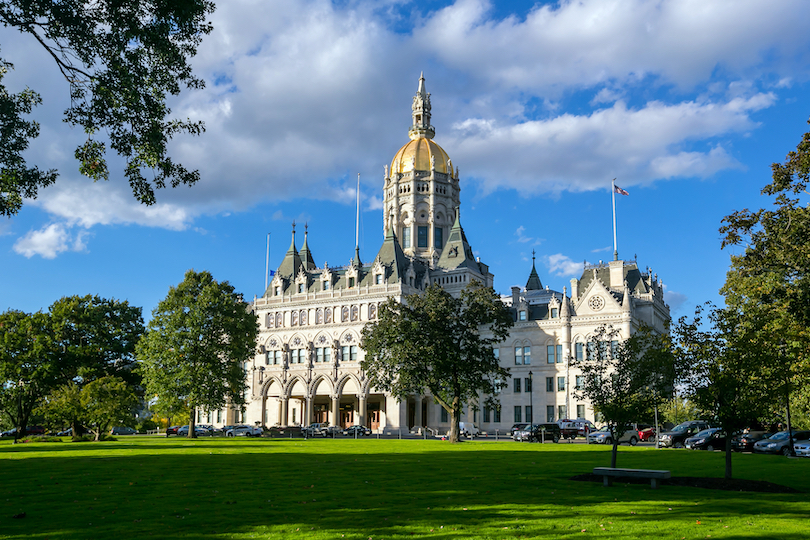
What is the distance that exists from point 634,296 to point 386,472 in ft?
227

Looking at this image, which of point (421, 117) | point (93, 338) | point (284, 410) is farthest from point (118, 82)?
point (421, 117)

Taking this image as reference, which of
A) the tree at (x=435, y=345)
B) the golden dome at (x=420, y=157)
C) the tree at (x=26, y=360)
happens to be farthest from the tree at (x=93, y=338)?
the golden dome at (x=420, y=157)

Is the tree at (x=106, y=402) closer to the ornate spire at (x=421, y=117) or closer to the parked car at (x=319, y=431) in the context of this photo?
the parked car at (x=319, y=431)

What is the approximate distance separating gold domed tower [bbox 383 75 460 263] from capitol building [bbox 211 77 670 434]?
323 mm

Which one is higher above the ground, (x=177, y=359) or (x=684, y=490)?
(x=177, y=359)

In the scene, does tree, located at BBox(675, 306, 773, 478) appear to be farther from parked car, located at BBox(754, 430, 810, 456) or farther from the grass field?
parked car, located at BBox(754, 430, 810, 456)

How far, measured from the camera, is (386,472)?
25.2 meters

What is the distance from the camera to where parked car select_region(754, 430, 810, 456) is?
142ft

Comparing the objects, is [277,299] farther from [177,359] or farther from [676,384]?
[676,384]

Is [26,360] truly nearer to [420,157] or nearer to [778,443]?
[778,443]

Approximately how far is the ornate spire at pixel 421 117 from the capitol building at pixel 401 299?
15.6 meters

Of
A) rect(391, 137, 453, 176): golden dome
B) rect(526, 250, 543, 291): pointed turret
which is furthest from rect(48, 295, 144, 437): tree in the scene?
rect(526, 250, 543, 291): pointed turret

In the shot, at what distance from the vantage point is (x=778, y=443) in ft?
143

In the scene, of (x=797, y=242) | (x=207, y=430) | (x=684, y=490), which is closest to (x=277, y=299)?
(x=207, y=430)
